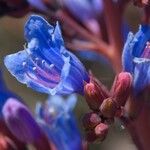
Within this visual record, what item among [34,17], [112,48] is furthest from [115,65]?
[34,17]

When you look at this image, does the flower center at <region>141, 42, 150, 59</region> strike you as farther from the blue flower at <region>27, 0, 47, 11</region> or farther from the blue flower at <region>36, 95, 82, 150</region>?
the blue flower at <region>27, 0, 47, 11</region>

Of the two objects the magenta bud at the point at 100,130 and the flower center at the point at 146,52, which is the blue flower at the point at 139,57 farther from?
the magenta bud at the point at 100,130

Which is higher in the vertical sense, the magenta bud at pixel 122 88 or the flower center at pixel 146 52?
the flower center at pixel 146 52

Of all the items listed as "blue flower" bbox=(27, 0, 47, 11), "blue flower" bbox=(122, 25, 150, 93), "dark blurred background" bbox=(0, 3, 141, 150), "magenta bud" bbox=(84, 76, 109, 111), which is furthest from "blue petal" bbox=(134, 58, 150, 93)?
"dark blurred background" bbox=(0, 3, 141, 150)

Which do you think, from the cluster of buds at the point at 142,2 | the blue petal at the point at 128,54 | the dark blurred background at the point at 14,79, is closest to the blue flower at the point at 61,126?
the blue petal at the point at 128,54

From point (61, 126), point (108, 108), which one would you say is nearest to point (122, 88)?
point (108, 108)

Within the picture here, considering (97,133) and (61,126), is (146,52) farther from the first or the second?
(61,126)
